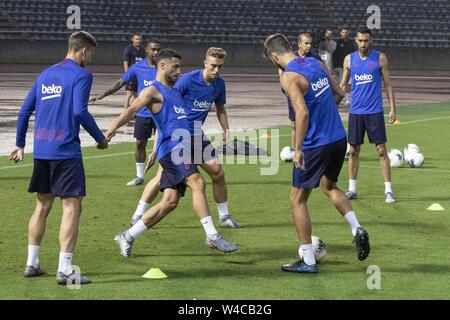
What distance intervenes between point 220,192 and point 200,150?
A: 982 millimetres

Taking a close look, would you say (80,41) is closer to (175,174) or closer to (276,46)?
(276,46)

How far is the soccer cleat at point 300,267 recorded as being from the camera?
9344 millimetres

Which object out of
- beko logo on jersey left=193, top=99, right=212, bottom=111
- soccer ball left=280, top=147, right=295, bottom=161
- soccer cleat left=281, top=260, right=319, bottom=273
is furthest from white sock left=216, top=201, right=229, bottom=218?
soccer ball left=280, top=147, right=295, bottom=161

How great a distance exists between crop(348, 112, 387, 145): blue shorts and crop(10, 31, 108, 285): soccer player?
18.8 feet

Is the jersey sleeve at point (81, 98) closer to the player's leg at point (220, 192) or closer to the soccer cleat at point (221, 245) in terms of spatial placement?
the soccer cleat at point (221, 245)

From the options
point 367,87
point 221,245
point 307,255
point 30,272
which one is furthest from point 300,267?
point 367,87

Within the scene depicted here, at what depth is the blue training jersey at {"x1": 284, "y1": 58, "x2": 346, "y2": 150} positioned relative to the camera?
30.6 ft

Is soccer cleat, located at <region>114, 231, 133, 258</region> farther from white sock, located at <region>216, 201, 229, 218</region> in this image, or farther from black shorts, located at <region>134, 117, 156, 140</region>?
black shorts, located at <region>134, 117, 156, 140</region>

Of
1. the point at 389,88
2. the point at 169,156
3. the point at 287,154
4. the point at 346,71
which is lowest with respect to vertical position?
the point at 169,156

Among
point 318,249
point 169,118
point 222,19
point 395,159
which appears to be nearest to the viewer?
point 318,249

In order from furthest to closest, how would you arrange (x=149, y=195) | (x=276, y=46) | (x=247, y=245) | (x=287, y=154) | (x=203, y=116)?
(x=287, y=154) → (x=203, y=116) → (x=149, y=195) → (x=247, y=245) → (x=276, y=46)

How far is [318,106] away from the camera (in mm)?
9406

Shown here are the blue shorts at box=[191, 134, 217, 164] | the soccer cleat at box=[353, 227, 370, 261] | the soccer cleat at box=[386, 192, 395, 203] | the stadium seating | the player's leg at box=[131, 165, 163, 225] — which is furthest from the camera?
the stadium seating

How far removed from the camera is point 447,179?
16.0 metres
